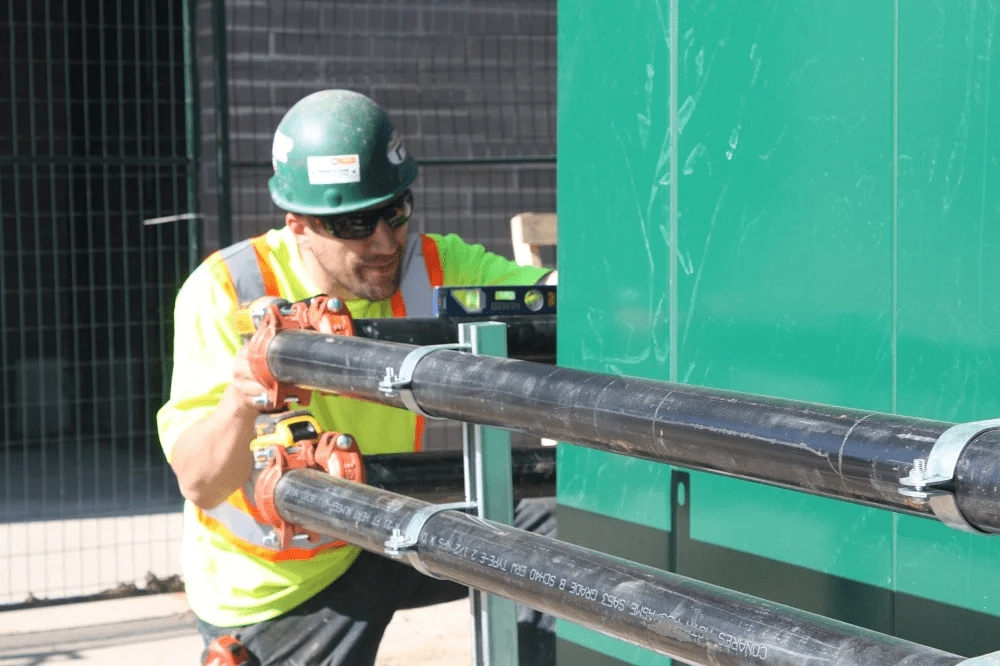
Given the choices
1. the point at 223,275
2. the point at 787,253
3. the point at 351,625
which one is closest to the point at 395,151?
the point at 223,275

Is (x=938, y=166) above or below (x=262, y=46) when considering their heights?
below

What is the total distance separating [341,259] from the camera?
311 centimetres

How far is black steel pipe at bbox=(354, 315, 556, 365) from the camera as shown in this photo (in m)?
2.15

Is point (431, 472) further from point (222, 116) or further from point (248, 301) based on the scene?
point (222, 116)

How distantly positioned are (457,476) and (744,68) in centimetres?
106

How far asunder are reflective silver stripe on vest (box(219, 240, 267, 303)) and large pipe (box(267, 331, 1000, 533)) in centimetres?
130

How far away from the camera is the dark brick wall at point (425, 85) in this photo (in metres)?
7.30

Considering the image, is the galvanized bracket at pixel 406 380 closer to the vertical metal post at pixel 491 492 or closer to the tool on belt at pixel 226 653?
the vertical metal post at pixel 491 492

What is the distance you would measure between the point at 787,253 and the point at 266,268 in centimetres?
186

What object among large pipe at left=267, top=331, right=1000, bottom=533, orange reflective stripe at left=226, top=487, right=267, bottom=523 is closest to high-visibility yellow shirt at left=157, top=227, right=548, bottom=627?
orange reflective stripe at left=226, top=487, right=267, bottom=523

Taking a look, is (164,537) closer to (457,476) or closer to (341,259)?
(341,259)

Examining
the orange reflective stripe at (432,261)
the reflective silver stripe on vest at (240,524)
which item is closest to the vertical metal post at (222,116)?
the orange reflective stripe at (432,261)

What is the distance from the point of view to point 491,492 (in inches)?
68.4

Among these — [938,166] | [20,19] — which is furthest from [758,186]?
[20,19]
